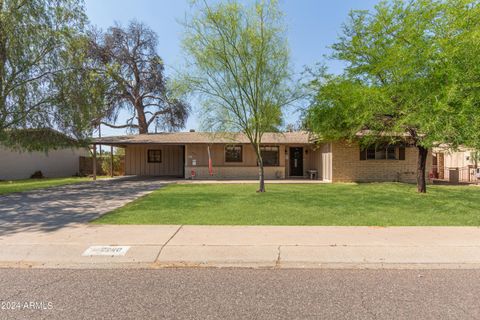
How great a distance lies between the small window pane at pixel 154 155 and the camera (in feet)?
80.9

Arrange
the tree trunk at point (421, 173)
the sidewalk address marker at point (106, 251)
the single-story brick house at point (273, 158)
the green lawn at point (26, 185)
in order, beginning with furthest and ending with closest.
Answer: the single-story brick house at point (273, 158), the green lawn at point (26, 185), the tree trunk at point (421, 173), the sidewalk address marker at point (106, 251)

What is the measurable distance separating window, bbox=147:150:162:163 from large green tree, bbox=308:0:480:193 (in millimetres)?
15066

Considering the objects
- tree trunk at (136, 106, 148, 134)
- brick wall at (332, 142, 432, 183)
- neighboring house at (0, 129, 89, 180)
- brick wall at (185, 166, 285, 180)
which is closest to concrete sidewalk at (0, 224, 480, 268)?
brick wall at (332, 142, 432, 183)

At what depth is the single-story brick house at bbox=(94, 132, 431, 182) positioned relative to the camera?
59.8 feet

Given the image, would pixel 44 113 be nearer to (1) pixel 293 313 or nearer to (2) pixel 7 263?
(2) pixel 7 263

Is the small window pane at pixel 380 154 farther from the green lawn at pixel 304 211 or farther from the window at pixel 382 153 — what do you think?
the green lawn at pixel 304 211

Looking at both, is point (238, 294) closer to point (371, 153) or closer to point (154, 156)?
point (371, 153)

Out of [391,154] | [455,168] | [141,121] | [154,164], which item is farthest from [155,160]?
[455,168]

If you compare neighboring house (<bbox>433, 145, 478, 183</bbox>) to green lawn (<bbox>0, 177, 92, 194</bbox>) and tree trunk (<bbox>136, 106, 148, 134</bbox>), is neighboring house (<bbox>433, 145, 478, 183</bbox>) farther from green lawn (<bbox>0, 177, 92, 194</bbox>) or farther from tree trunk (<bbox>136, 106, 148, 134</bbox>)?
tree trunk (<bbox>136, 106, 148, 134</bbox>)

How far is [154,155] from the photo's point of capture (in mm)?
24781

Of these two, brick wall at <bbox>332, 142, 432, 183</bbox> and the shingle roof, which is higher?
the shingle roof

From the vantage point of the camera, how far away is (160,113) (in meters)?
36.3

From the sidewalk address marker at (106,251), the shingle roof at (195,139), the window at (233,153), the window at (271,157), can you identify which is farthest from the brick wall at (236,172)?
the sidewalk address marker at (106,251)

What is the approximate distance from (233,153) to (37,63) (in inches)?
478
